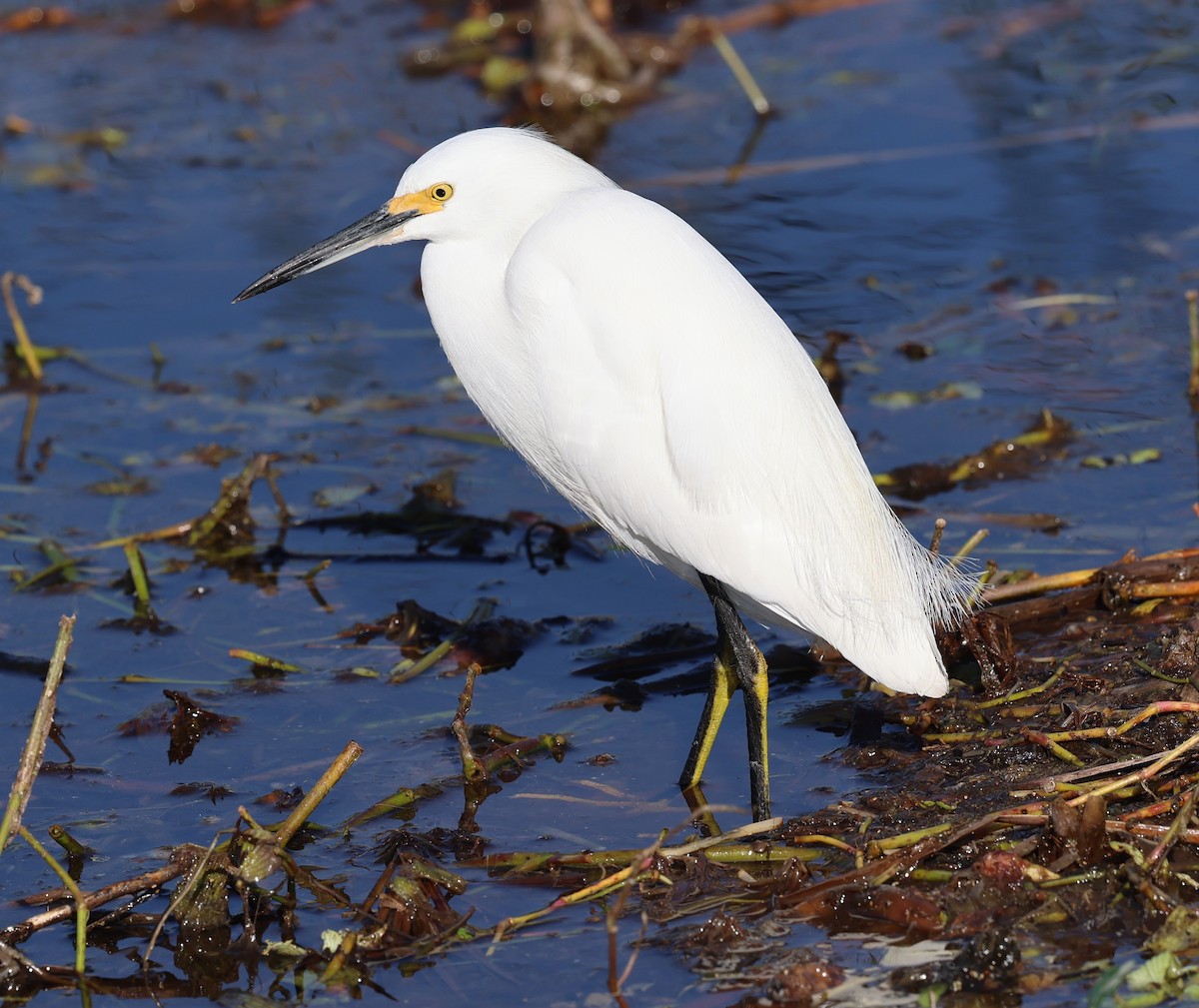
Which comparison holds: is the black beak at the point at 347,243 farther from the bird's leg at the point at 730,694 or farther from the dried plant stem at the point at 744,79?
the dried plant stem at the point at 744,79

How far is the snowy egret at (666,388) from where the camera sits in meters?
3.75

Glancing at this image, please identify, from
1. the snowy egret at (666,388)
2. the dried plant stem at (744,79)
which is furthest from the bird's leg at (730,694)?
the dried plant stem at (744,79)

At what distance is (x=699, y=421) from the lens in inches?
147

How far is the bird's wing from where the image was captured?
374 centimetres

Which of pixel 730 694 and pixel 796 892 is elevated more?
pixel 796 892

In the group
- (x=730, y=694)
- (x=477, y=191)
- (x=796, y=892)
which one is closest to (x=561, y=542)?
(x=730, y=694)

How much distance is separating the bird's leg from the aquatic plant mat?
191 millimetres

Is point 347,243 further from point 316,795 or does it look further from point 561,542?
point 561,542

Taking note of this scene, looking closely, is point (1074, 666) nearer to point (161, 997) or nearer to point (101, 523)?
point (161, 997)

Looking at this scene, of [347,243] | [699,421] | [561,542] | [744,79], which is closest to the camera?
[699,421]

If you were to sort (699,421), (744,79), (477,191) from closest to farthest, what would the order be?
(699,421) < (477,191) < (744,79)

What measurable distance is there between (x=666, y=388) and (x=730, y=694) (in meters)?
0.86

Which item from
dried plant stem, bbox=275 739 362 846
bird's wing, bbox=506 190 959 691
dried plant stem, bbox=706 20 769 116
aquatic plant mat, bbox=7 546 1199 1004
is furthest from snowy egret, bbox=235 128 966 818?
dried plant stem, bbox=706 20 769 116

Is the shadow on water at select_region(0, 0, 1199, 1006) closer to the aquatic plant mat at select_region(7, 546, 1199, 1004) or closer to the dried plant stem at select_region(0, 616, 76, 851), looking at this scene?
the aquatic plant mat at select_region(7, 546, 1199, 1004)
